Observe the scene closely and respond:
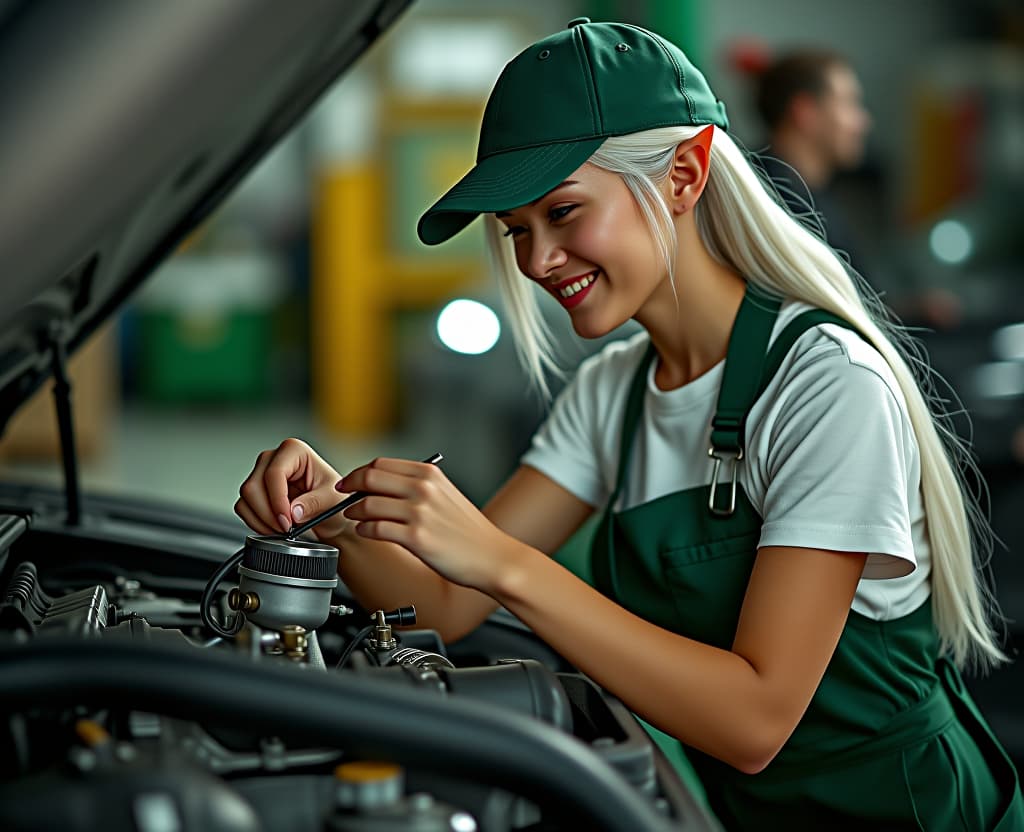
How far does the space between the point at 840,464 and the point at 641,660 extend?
24 centimetres

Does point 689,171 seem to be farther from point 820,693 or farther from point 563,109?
point 820,693

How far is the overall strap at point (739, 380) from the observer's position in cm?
106

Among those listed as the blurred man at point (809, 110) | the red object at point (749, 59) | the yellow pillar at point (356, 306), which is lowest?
the yellow pillar at point (356, 306)

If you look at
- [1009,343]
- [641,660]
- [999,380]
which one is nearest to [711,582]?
[641,660]

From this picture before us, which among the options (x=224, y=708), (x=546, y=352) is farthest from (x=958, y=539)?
(x=224, y=708)

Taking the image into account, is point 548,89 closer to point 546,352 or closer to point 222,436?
point 546,352

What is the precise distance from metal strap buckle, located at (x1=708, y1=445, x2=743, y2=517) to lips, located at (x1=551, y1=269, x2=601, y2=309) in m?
0.19

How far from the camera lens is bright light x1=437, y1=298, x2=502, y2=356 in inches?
44.5

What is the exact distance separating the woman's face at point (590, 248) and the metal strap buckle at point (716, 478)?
15 centimetres

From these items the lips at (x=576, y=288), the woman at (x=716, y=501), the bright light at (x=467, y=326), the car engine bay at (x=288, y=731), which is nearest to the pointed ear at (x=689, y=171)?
the woman at (x=716, y=501)

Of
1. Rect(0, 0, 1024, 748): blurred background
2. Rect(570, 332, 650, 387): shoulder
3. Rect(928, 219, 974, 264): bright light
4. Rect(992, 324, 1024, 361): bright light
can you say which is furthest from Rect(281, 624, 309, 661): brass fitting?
Rect(928, 219, 974, 264): bright light

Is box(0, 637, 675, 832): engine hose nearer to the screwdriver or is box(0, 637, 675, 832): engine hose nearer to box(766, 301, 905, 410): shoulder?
the screwdriver

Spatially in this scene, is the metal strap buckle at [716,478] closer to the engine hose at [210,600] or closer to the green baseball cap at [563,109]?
the green baseball cap at [563,109]

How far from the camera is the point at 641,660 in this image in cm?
89
